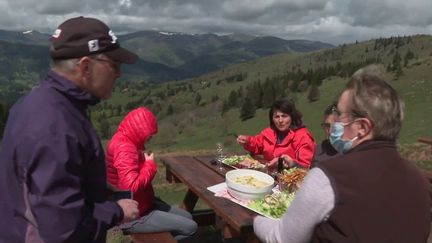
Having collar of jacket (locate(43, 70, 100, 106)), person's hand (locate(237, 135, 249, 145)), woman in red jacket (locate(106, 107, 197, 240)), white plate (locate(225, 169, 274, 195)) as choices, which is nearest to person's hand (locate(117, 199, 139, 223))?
collar of jacket (locate(43, 70, 100, 106))

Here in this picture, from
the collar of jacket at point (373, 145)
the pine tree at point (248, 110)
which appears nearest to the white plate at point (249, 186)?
the collar of jacket at point (373, 145)

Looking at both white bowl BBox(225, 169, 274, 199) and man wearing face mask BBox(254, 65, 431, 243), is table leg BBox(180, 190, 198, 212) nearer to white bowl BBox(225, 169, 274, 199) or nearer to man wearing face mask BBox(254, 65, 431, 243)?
white bowl BBox(225, 169, 274, 199)

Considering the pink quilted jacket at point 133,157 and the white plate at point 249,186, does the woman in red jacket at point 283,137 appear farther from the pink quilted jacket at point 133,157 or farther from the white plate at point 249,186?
the pink quilted jacket at point 133,157

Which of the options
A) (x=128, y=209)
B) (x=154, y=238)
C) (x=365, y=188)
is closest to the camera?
(x=365, y=188)

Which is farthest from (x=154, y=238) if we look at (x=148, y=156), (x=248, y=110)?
(x=248, y=110)

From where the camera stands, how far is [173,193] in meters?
13.6

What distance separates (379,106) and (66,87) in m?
2.00

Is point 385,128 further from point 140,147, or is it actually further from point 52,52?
point 140,147

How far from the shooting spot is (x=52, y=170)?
2596 millimetres

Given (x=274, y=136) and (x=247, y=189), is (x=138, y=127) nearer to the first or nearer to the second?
(x=247, y=189)

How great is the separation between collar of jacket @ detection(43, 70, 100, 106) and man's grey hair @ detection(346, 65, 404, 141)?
69.5 inches

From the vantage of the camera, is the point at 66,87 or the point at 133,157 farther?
the point at 133,157

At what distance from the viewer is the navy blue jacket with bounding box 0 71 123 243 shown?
2.62 meters

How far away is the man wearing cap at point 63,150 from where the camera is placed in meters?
2.63
